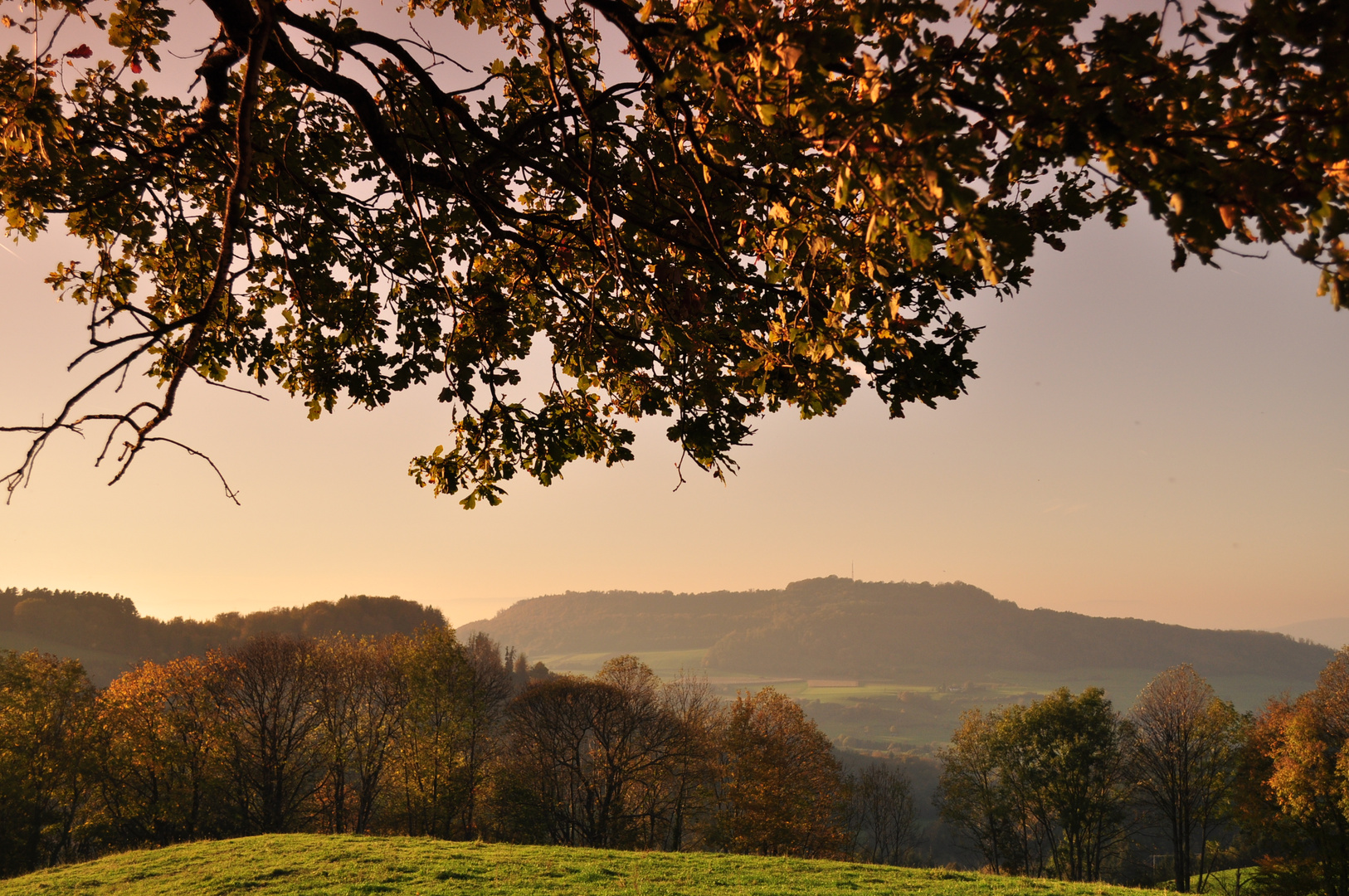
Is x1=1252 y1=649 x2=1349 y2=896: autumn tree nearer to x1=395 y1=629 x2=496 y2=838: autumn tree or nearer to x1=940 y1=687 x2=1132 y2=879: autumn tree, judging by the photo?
x1=940 y1=687 x2=1132 y2=879: autumn tree

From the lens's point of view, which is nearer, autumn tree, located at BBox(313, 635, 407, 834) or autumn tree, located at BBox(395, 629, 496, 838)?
autumn tree, located at BBox(395, 629, 496, 838)

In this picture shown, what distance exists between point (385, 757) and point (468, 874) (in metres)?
22.3

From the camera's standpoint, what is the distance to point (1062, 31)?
7.70 feet

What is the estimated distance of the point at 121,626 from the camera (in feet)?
251

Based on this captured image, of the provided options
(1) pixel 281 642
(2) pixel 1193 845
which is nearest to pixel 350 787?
(1) pixel 281 642

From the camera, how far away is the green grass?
15859 millimetres

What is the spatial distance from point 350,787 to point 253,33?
141ft

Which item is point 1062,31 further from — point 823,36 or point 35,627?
point 35,627

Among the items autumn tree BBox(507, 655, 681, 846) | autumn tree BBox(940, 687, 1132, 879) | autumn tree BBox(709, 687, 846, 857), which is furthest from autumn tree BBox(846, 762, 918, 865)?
autumn tree BBox(507, 655, 681, 846)

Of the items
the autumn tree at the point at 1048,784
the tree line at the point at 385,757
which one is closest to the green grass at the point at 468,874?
the tree line at the point at 385,757

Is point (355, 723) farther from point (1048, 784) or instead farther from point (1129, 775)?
point (1129, 775)

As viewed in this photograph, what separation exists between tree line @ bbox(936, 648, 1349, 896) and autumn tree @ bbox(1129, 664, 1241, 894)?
2.7 inches

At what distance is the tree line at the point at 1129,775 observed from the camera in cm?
3456

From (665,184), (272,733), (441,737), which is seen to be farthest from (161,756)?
(665,184)
